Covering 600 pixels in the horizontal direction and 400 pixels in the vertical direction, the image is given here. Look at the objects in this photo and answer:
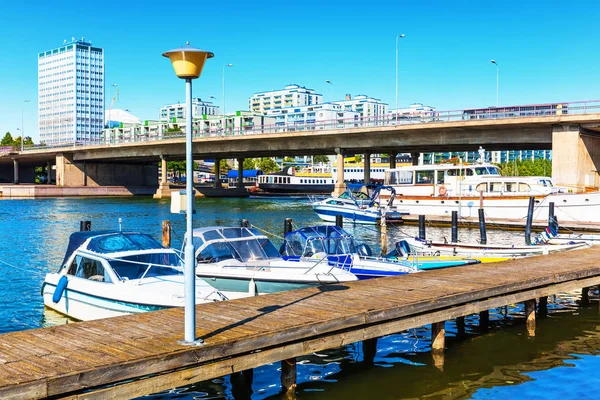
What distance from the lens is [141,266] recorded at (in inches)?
671

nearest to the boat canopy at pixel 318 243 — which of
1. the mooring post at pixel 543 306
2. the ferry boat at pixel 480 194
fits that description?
the mooring post at pixel 543 306

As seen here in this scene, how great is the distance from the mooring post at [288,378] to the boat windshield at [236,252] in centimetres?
740

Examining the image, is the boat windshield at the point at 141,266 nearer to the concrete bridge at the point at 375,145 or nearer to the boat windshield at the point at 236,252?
the boat windshield at the point at 236,252

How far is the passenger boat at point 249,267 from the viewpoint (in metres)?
16.7

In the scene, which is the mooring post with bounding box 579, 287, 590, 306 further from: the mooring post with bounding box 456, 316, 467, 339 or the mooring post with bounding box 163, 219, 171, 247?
the mooring post with bounding box 163, 219, 171, 247

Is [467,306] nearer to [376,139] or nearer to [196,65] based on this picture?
[196,65]

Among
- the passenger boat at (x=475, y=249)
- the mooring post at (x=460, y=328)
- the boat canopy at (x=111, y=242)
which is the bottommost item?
the mooring post at (x=460, y=328)

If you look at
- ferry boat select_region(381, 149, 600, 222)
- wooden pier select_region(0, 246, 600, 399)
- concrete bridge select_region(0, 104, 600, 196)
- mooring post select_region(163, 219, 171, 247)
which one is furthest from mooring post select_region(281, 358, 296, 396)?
concrete bridge select_region(0, 104, 600, 196)

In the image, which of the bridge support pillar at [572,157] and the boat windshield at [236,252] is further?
the bridge support pillar at [572,157]

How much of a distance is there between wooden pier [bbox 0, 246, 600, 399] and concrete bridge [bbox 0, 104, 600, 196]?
42505 mm

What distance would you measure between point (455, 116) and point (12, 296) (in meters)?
48.9

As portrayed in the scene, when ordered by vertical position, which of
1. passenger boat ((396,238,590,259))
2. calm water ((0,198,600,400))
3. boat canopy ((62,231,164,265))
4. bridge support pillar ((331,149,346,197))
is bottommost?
calm water ((0,198,600,400))

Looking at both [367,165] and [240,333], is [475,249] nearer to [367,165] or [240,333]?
[240,333]

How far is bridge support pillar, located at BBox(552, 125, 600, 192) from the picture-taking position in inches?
2156
